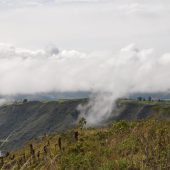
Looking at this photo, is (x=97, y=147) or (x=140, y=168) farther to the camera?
(x=97, y=147)

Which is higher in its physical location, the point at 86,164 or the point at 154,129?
the point at 154,129

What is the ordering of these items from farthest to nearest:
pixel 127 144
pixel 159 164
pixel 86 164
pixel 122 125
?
1. pixel 122 125
2. pixel 127 144
3. pixel 86 164
4. pixel 159 164

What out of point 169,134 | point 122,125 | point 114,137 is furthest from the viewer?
point 122,125

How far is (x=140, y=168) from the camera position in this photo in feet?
389

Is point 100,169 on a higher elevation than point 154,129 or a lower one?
lower

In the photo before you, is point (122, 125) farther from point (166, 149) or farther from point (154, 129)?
point (166, 149)

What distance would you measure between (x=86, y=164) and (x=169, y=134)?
1209 inches

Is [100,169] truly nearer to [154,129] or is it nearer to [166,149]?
[166,149]

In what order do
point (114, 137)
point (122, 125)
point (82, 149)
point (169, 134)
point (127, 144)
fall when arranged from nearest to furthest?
point (169, 134) < point (127, 144) < point (82, 149) < point (114, 137) < point (122, 125)

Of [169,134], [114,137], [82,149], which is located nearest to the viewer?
[169,134]

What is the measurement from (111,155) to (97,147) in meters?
30.0

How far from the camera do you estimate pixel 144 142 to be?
5374 inches

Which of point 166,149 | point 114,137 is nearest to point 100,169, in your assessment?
point 166,149

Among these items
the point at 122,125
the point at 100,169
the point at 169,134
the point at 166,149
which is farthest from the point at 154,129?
the point at 122,125
